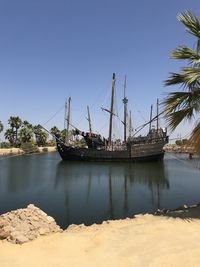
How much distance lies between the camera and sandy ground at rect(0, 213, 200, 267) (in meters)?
6.72

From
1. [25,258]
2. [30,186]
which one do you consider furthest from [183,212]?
[30,186]

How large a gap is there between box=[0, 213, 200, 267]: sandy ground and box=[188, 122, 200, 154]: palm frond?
2.02 metres

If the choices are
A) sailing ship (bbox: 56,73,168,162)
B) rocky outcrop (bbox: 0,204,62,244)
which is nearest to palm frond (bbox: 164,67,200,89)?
rocky outcrop (bbox: 0,204,62,244)

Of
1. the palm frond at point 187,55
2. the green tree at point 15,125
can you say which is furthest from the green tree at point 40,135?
the palm frond at point 187,55

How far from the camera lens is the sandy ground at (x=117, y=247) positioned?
22.0ft

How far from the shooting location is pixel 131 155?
53562 millimetres

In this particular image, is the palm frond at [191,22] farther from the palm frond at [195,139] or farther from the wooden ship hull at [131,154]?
the wooden ship hull at [131,154]

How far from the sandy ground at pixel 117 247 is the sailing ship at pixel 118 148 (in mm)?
43036

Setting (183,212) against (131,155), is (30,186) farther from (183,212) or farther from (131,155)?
(131,155)

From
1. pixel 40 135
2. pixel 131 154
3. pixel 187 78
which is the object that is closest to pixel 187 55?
pixel 187 78

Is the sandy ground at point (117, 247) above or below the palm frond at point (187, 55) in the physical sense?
below

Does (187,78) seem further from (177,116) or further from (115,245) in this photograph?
(115,245)

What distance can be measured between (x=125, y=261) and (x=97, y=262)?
567mm

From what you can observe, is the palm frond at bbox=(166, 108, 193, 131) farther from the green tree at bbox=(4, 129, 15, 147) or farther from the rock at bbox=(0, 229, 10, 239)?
the green tree at bbox=(4, 129, 15, 147)
